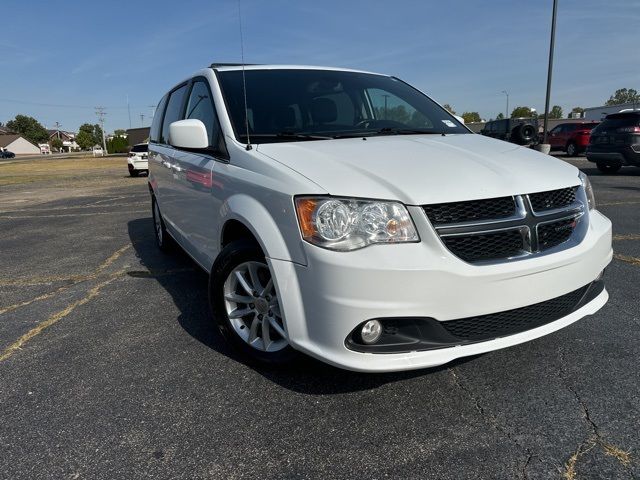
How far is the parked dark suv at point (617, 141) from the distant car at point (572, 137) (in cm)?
881

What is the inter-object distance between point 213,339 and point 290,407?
1.01 meters

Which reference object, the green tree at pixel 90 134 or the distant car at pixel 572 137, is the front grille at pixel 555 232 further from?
the green tree at pixel 90 134

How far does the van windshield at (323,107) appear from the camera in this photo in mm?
3062

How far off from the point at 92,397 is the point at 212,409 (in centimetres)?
68

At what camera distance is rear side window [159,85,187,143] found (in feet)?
14.4

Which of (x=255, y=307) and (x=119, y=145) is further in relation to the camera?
(x=119, y=145)

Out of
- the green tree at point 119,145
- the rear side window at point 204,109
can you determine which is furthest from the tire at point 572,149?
the green tree at point 119,145

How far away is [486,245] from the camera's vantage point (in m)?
2.19

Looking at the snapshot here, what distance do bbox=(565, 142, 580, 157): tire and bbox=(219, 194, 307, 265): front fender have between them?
22.8m

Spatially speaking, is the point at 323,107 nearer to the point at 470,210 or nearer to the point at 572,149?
the point at 470,210

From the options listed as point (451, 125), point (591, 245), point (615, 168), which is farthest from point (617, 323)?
point (615, 168)

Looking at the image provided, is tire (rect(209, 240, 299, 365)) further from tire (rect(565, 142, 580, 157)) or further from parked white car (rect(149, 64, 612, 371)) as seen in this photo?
tire (rect(565, 142, 580, 157))

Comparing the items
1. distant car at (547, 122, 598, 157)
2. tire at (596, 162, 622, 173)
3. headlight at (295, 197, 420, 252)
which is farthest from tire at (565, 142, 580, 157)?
headlight at (295, 197, 420, 252)

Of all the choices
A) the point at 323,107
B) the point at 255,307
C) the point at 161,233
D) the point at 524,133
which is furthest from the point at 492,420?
the point at 161,233
